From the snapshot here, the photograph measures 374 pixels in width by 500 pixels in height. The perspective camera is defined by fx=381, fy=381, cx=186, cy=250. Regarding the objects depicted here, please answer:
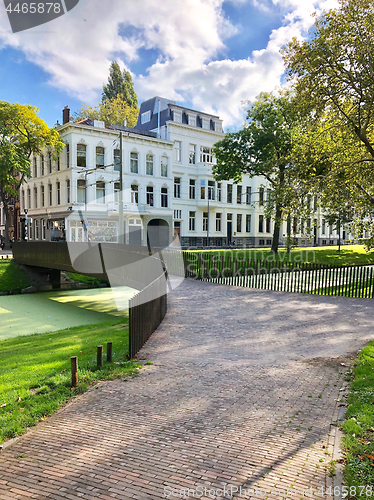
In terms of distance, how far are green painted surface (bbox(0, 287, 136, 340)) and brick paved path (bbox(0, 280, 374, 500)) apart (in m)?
7.83

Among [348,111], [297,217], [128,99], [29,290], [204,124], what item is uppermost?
[128,99]

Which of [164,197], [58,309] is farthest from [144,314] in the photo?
[164,197]

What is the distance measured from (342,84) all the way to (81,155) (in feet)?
95.3

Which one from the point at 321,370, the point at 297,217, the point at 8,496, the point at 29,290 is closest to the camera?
the point at 8,496

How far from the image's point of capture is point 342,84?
1659cm

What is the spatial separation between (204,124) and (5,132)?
79.6ft

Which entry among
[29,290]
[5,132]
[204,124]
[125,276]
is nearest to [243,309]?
[125,276]

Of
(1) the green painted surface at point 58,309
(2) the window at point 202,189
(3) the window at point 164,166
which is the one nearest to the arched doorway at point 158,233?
(3) the window at point 164,166

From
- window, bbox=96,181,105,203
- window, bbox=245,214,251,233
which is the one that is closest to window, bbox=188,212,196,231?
window, bbox=245,214,251,233

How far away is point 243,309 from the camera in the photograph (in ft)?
44.5

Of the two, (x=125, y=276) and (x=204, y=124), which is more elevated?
(x=204, y=124)

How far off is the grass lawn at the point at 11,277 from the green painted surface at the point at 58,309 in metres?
2.47

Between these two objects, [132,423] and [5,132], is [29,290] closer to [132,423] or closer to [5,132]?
[5,132]

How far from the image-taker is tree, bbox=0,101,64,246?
3588 centimetres
